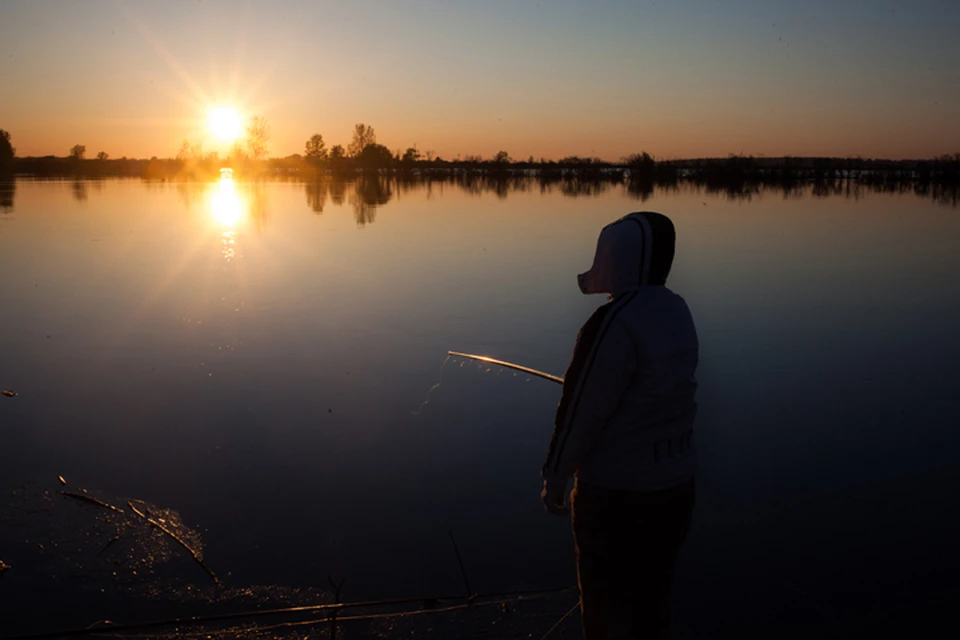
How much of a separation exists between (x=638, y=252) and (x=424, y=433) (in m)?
4.00

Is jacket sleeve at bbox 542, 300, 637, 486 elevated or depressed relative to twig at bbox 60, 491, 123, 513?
elevated

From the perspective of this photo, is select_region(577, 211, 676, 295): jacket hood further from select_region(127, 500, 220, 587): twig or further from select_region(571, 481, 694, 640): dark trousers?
select_region(127, 500, 220, 587): twig

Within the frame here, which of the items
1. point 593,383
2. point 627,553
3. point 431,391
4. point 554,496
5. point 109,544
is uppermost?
point 593,383

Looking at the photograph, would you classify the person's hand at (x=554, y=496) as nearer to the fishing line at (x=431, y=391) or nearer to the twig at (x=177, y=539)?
the twig at (x=177, y=539)

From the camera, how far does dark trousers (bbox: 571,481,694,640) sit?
2.27 metres

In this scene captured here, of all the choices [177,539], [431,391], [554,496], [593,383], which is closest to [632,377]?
[593,383]

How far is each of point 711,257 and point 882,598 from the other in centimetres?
1175

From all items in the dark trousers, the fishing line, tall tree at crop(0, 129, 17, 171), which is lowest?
the fishing line

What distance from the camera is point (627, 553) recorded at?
2.29m

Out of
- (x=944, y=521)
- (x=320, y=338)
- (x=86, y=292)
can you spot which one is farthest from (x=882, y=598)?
(x=86, y=292)

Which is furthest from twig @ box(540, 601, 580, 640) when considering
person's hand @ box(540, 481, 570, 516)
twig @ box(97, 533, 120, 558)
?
twig @ box(97, 533, 120, 558)

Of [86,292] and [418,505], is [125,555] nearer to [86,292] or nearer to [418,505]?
[418,505]

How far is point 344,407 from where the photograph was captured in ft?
21.3

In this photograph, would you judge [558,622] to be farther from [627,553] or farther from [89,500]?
[89,500]
